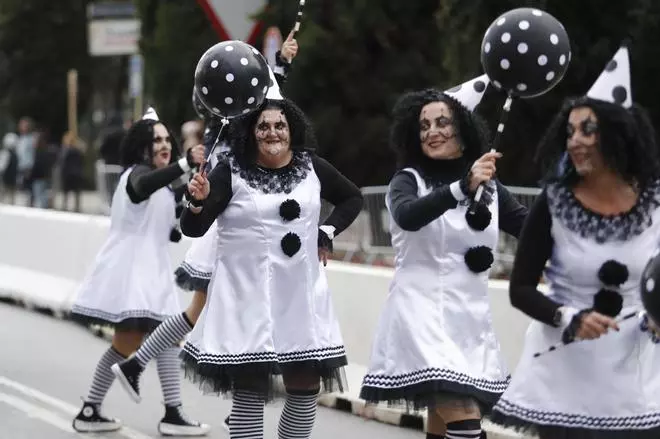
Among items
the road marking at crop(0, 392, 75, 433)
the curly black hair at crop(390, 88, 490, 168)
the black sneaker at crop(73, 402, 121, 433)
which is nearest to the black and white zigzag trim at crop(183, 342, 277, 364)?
the curly black hair at crop(390, 88, 490, 168)

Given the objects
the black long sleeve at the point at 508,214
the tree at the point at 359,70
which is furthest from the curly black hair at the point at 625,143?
the tree at the point at 359,70

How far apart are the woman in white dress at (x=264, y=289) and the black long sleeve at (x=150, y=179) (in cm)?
149

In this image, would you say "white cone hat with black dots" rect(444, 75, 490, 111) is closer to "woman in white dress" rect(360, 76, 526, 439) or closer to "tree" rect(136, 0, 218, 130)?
"woman in white dress" rect(360, 76, 526, 439)

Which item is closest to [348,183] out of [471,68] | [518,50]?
[518,50]

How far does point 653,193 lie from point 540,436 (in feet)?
2.92

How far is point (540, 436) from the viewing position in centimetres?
546

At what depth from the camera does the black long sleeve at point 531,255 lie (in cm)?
550

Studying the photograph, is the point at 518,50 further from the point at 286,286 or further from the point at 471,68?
the point at 471,68

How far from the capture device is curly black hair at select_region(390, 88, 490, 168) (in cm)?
696

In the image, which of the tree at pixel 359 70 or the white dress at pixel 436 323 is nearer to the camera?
the white dress at pixel 436 323

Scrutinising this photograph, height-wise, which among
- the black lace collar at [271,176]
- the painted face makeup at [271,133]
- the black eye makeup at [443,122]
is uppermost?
the black eye makeup at [443,122]

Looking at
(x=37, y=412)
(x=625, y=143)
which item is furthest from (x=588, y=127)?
(x=37, y=412)

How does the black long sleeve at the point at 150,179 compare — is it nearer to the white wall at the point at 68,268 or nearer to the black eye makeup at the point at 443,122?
the black eye makeup at the point at 443,122

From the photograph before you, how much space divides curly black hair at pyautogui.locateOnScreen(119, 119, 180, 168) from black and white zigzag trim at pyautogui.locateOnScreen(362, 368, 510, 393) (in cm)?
311
